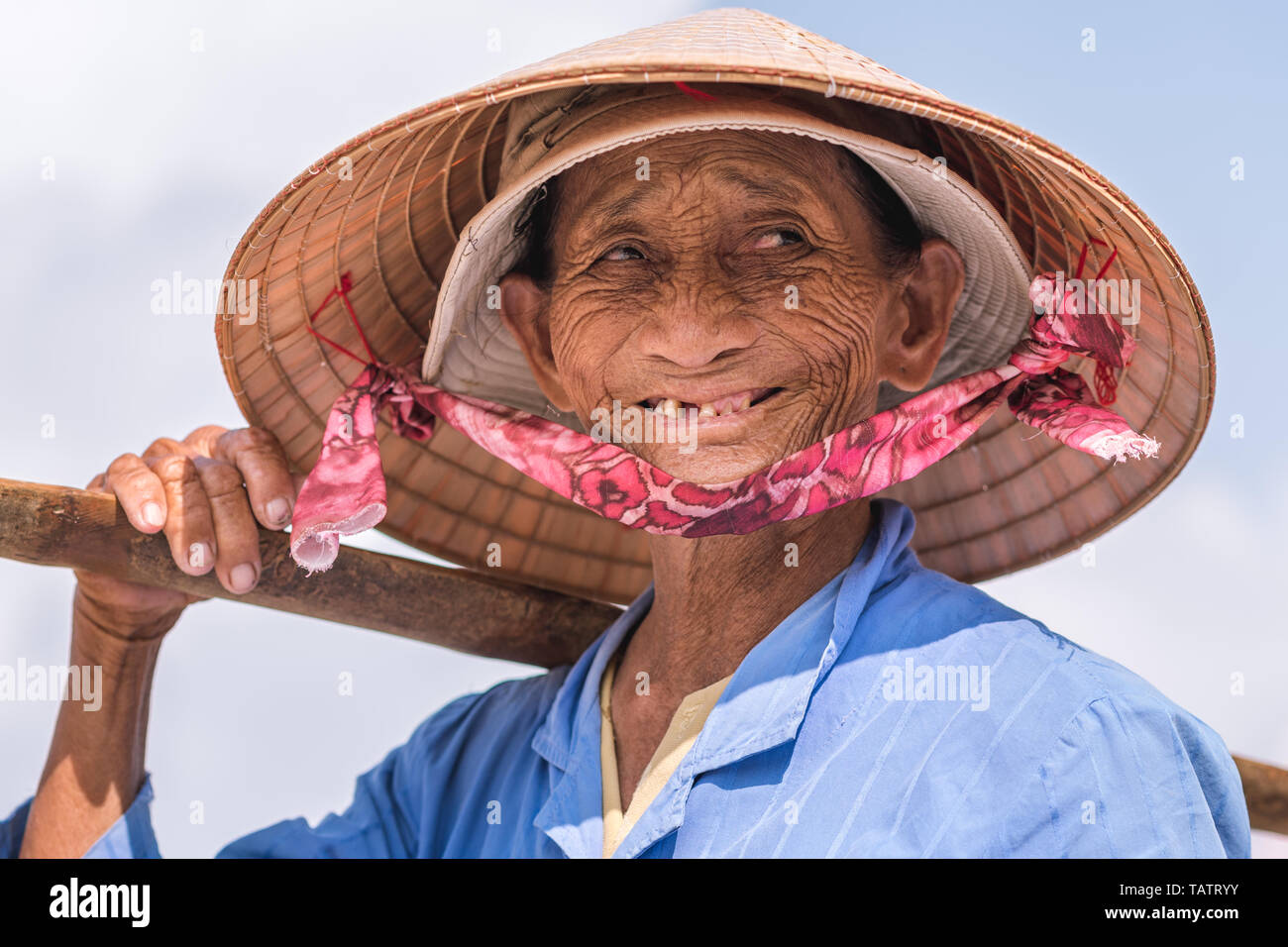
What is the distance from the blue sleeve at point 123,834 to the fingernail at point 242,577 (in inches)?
18.7

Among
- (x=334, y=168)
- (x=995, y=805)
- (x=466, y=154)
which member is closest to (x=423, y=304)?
(x=466, y=154)

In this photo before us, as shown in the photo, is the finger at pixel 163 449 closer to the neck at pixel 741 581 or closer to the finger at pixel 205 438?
the finger at pixel 205 438

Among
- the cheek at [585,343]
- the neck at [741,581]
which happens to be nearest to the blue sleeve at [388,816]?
the neck at [741,581]

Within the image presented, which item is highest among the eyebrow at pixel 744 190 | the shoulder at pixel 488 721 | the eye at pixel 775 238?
the eyebrow at pixel 744 190

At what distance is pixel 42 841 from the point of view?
220 cm

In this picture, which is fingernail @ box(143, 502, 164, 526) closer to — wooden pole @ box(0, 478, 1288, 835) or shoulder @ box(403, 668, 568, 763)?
wooden pole @ box(0, 478, 1288, 835)

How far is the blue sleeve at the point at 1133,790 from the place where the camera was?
4.90ft

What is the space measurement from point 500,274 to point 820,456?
708mm

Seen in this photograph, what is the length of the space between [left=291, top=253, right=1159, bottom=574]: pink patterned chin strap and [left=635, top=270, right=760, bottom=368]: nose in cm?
18

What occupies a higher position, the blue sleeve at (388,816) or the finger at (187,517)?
the finger at (187,517)

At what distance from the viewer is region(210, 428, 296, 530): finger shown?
2.17m

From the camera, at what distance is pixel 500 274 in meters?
2.23

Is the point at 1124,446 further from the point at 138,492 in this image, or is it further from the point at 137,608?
the point at 137,608
